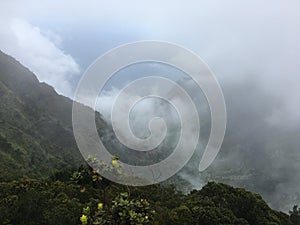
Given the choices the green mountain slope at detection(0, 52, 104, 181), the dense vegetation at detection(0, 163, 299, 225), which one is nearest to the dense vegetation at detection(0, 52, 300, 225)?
the dense vegetation at detection(0, 163, 299, 225)

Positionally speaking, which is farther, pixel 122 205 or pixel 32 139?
pixel 32 139

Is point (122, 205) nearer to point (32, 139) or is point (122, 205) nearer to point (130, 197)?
point (130, 197)

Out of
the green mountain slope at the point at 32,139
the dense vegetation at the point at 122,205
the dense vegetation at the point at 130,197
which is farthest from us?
the green mountain slope at the point at 32,139

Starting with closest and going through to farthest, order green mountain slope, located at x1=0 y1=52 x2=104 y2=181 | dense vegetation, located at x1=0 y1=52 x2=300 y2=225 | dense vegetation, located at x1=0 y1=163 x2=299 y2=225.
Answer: dense vegetation, located at x1=0 y1=52 x2=300 y2=225
dense vegetation, located at x1=0 y1=163 x2=299 y2=225
green mountain slope, located at x1=0 y1=52 x2=104 y2=181

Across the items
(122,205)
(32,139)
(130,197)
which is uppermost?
(32,139)

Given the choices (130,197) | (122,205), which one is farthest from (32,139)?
(122,205)

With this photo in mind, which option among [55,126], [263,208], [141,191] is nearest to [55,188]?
[141,191]

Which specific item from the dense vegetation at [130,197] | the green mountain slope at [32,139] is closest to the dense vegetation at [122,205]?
the dense vegetation at [130,197]

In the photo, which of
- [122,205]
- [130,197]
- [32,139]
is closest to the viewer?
[122,205]

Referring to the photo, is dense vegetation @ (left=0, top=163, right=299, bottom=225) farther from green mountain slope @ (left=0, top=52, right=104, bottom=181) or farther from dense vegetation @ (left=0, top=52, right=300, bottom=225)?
green mountain slope @ (left=0, top=52, right=104, bottom=181)

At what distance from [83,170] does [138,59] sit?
10.5 feet

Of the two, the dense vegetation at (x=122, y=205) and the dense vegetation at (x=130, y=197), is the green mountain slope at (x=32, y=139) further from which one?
the dense vegetation at (x=130, y=197)

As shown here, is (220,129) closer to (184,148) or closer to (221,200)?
(184,148)

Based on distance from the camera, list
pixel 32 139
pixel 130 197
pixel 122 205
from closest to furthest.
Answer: pixel 122 205
pixel 130 197
pixel 32 139
